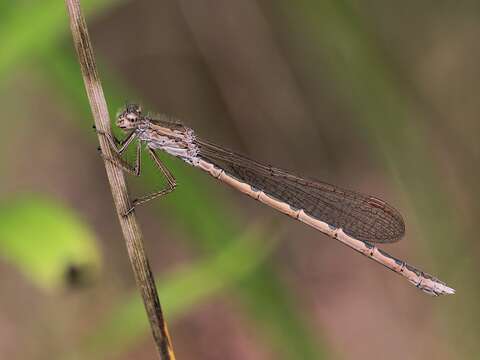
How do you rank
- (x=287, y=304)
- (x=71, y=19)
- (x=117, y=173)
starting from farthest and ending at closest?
(x=287, y=304), (x=117, y=173), (x=71, y=19)

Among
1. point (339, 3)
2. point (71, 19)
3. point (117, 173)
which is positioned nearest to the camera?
Answer: point (71, 19)

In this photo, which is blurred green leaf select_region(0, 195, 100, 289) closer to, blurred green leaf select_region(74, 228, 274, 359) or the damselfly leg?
the damselfly leg

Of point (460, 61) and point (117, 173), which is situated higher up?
point (460, 61)

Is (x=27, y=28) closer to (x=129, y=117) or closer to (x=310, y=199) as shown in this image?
(x=129, y=117)

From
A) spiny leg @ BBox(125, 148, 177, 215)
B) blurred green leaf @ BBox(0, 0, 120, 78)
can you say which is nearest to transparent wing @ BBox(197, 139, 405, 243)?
spiny leg @ BBox(125, 148, 177, 215)

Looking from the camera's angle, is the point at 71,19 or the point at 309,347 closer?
the point at 71,19

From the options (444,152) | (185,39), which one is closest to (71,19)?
(185,39)

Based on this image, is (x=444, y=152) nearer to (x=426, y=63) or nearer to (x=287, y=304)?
(x=426, y=63)

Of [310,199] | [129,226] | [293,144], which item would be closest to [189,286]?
[129,226]

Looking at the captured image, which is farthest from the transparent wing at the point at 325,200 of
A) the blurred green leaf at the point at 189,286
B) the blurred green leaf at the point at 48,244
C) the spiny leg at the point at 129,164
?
the blurred green leaf at the point at 48,244
